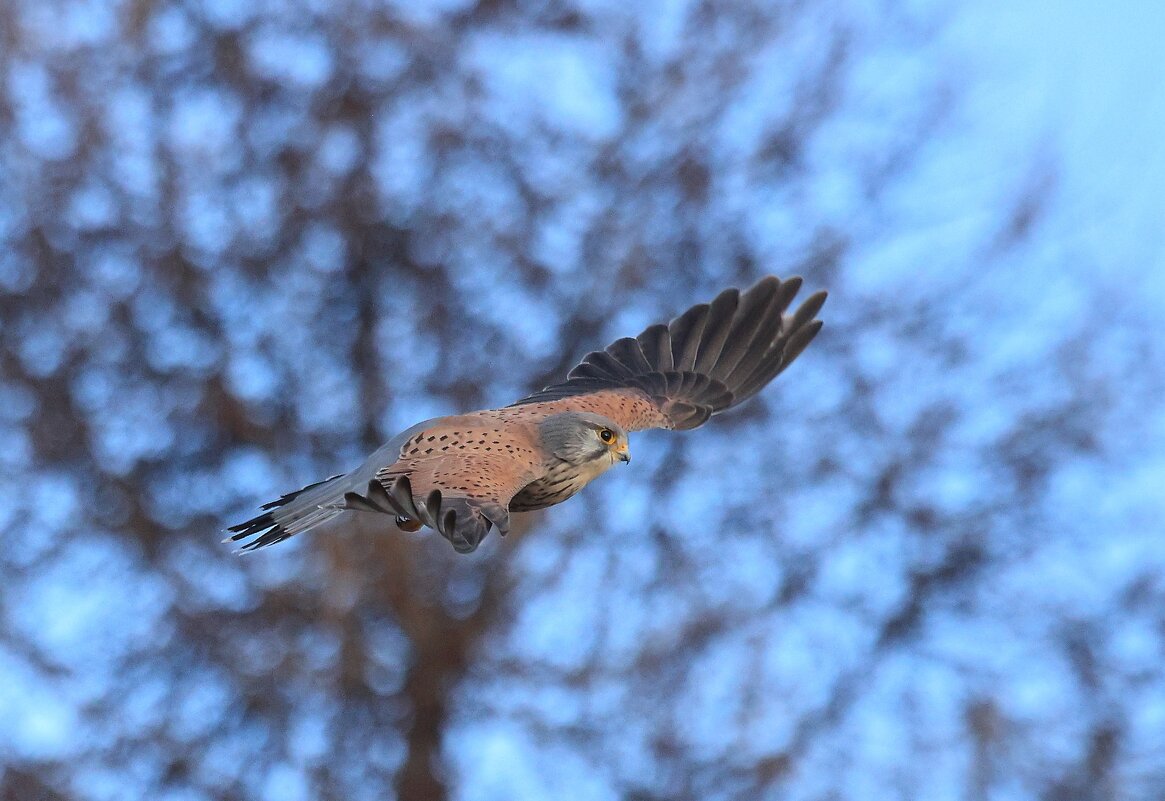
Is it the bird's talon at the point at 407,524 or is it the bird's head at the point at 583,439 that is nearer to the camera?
the bird's talon at the point at 407,524

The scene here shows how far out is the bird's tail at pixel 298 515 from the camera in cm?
420

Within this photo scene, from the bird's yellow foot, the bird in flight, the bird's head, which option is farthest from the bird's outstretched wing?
the bird's yellow foot

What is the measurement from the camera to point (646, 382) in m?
6.31

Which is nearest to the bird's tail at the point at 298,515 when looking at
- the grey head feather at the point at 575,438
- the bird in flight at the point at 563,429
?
the bird in flight at the point at 563,429

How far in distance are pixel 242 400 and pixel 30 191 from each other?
95.9 inches

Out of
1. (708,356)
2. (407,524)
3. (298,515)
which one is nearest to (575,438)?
(407,524)

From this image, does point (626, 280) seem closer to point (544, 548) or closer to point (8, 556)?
point (544, 548)

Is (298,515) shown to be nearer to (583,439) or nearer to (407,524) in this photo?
(407,524)

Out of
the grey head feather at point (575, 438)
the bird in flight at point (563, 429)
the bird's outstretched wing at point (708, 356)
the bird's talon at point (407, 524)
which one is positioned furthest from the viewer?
the bird's outstretched wing at point (708, 356)

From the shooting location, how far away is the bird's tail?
4199mm

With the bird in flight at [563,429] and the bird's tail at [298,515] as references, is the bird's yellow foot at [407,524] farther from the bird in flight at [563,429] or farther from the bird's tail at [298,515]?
the bird's tail at [298,515]

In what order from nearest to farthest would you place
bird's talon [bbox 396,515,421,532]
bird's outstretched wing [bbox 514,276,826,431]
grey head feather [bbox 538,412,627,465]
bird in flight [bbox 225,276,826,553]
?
bird in flight [bbox 225,276,826,553] < bird's talon [bbox 396,515,421,532] < grey head feather [bbox 538,412,627,465] < bird's outstretched wing [bbox 514,276,826,431]

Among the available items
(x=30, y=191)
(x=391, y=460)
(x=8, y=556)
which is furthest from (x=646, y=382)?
(x=30, y=191)

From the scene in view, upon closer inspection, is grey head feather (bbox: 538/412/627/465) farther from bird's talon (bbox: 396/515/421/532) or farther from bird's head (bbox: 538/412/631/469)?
bird's talon (bbox: 396/515/421/532)
